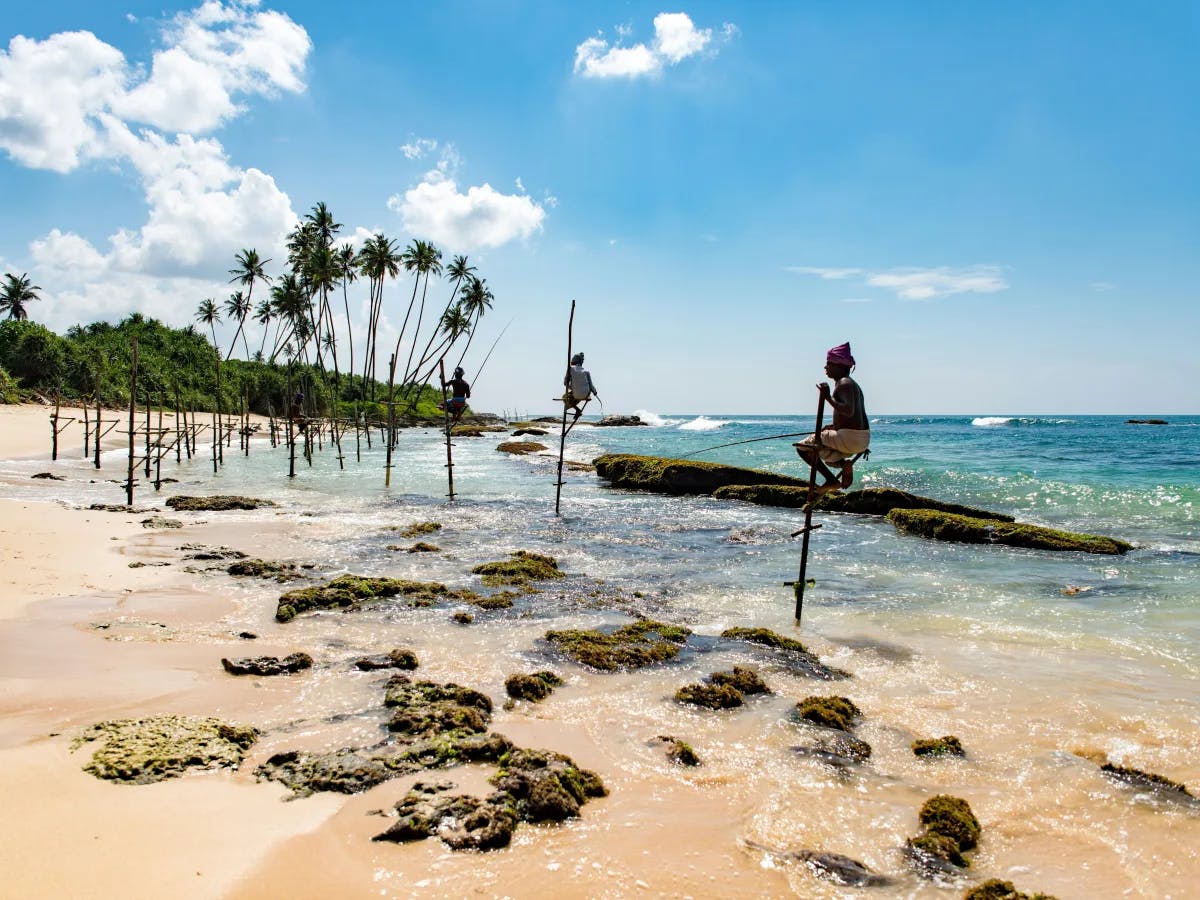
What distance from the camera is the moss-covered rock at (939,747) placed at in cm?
478

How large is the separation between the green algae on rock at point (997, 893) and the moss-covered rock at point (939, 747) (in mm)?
1529

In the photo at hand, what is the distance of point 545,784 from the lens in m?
3.80

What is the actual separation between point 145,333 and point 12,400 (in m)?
24.7

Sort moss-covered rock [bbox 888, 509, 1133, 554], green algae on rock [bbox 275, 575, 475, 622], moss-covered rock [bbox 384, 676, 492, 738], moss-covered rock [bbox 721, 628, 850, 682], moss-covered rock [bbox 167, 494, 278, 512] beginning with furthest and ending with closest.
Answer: moss-covered rock [bbox 167, 494, 278, 512] → moss-covered rock [bbox 888, 509, 1133, 554] → green algae on rock [bbox 275, 575, 475, 622] → moss-covered rock [bbox 721, 628, 850, 682] → moss-covered rock [bbox 384, 676, 492, 738]

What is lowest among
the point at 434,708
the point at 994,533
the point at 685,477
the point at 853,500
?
the point at 434,708

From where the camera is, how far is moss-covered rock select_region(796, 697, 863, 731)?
16.9 ft

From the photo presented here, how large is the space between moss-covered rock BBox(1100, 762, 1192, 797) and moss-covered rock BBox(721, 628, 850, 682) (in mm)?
2175

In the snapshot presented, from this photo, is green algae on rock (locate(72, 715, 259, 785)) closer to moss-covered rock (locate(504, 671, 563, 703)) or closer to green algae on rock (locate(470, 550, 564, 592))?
moss-covered rock (locate(504, 671, 563, 703))

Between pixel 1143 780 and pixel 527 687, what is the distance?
14.6 ft

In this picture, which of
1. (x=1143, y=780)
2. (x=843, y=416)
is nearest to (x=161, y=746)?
(x=1143, y=780)

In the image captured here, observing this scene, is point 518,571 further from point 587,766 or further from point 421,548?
point 587,766

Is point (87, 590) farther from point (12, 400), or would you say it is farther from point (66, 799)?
point (12, 400)

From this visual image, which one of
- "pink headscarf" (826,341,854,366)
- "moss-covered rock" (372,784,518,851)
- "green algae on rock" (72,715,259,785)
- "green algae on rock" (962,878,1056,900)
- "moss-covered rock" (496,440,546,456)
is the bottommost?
"green algae on rock" (962,878,1056,900)

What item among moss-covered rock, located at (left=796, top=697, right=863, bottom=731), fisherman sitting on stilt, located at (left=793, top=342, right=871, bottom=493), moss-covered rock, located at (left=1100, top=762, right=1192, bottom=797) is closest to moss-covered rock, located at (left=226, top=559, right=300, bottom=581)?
moss-covered rock, located at (left=796, top=697, right=863, bottom=731)
